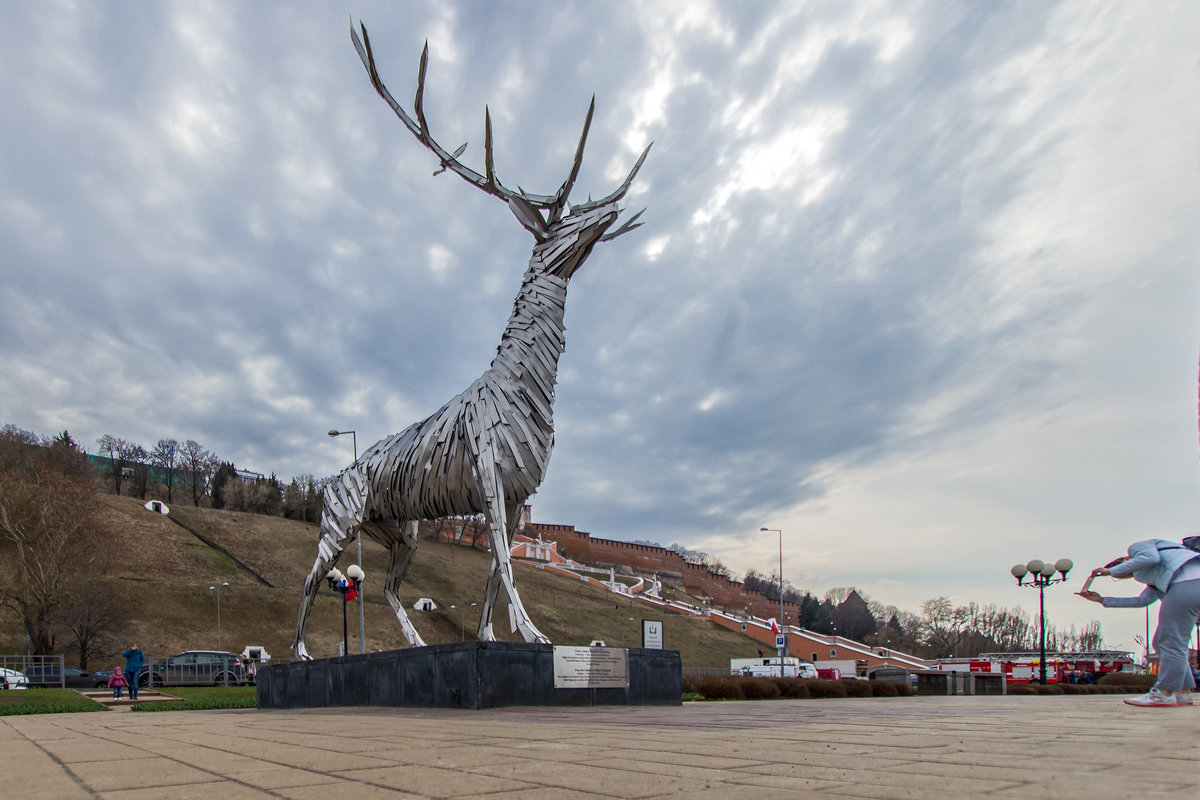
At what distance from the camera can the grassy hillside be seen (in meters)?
49.4

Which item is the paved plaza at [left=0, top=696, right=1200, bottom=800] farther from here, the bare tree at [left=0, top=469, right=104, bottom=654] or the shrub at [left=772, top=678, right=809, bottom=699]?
the bare tree at [left=0, top=469, right=104, bottom=654]

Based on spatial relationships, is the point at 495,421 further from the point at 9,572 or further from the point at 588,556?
the point at 588,556

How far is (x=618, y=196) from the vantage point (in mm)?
11625

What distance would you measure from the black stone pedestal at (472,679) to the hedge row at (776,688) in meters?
7.75

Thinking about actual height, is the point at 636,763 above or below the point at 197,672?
above

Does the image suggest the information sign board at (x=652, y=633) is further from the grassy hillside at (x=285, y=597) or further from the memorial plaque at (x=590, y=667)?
the grassy hillside at (x=285, y=597)

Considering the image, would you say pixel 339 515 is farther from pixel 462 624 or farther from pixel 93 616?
pixel 462 624

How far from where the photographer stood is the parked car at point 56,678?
26959 millimetres

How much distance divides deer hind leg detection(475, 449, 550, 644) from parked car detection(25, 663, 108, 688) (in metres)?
24.1

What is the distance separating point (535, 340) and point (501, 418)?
4.14 feet

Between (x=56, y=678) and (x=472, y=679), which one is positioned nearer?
(x=472, y=679)

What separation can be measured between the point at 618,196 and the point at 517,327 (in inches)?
97.1

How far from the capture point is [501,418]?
34.6 feet

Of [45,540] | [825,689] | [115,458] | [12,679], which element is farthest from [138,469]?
[825,689]
